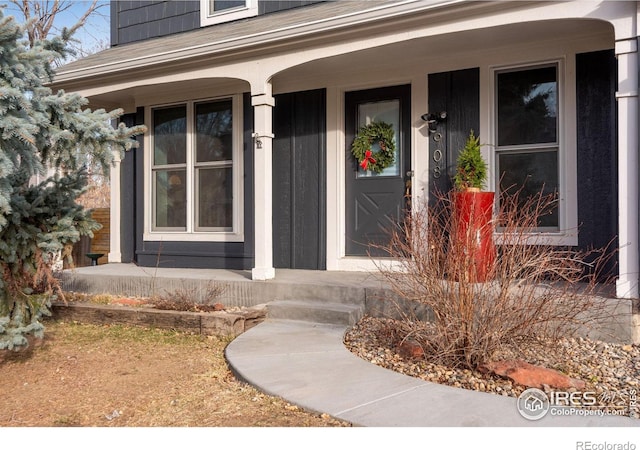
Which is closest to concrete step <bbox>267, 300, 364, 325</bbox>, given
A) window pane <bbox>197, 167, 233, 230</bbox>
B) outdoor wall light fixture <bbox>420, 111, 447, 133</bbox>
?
window pane <bbox>197, 167, 233, 230</bbox>

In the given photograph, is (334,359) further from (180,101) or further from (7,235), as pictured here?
(180,101)

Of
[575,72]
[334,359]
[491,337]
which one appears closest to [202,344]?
[334,359]

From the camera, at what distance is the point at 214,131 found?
702 centimetres

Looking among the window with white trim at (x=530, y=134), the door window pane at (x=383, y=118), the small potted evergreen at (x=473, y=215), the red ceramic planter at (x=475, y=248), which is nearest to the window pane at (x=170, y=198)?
the door window pane at (x=383, y=118)

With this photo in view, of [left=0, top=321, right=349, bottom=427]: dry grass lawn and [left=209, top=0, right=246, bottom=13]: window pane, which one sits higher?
[left=209, top=0, right=246, bottom=13]: window pane

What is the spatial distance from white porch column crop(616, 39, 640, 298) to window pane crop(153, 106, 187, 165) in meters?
5.16

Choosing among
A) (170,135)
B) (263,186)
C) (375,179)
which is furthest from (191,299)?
(170,135)

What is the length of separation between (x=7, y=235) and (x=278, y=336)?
209 centimetres

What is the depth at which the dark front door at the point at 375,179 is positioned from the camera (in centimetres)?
611

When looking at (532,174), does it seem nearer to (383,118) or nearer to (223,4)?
(383,118)

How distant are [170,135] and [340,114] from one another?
8.13 ft

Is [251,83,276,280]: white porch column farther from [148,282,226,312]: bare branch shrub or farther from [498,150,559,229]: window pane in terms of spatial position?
[498,150,559,229]: window pane

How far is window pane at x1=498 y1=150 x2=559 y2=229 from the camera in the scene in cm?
536

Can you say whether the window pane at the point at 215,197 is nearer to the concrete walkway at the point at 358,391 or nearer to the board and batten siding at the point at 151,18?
the board and batten siding at the point at 151,18
